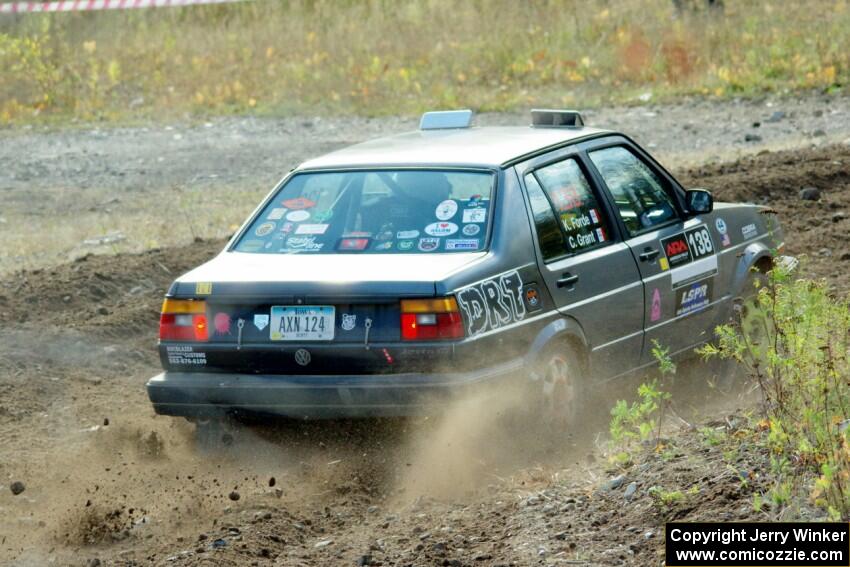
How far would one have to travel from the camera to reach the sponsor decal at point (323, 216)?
727 centimetres

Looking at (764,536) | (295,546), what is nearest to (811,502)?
(764,536)

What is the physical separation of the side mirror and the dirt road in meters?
1.77

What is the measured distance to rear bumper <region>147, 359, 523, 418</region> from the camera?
20.7 ft

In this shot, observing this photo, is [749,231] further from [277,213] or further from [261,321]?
[261,321]

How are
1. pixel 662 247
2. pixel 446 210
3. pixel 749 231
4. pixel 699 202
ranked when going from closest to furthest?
pixel 446 210 < pixel 662 247 < pixel 699 202 < pixel 749 231

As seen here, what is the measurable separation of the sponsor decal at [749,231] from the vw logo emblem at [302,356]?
10.6 feet

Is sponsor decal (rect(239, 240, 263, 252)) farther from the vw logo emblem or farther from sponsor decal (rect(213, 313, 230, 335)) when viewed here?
the vw logo emblem

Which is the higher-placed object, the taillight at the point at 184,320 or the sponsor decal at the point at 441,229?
the sponsor decal at the point at 441,229

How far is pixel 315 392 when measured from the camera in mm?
6406

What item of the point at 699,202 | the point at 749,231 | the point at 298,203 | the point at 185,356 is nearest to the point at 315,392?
the point at 185,356

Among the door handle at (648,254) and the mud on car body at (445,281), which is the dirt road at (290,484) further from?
the door handle at (648,254)

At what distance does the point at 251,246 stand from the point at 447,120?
176 centimetres

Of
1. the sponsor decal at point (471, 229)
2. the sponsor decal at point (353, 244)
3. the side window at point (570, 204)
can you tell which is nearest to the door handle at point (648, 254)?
the side window at point (570, 204)

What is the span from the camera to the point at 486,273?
6.54m
